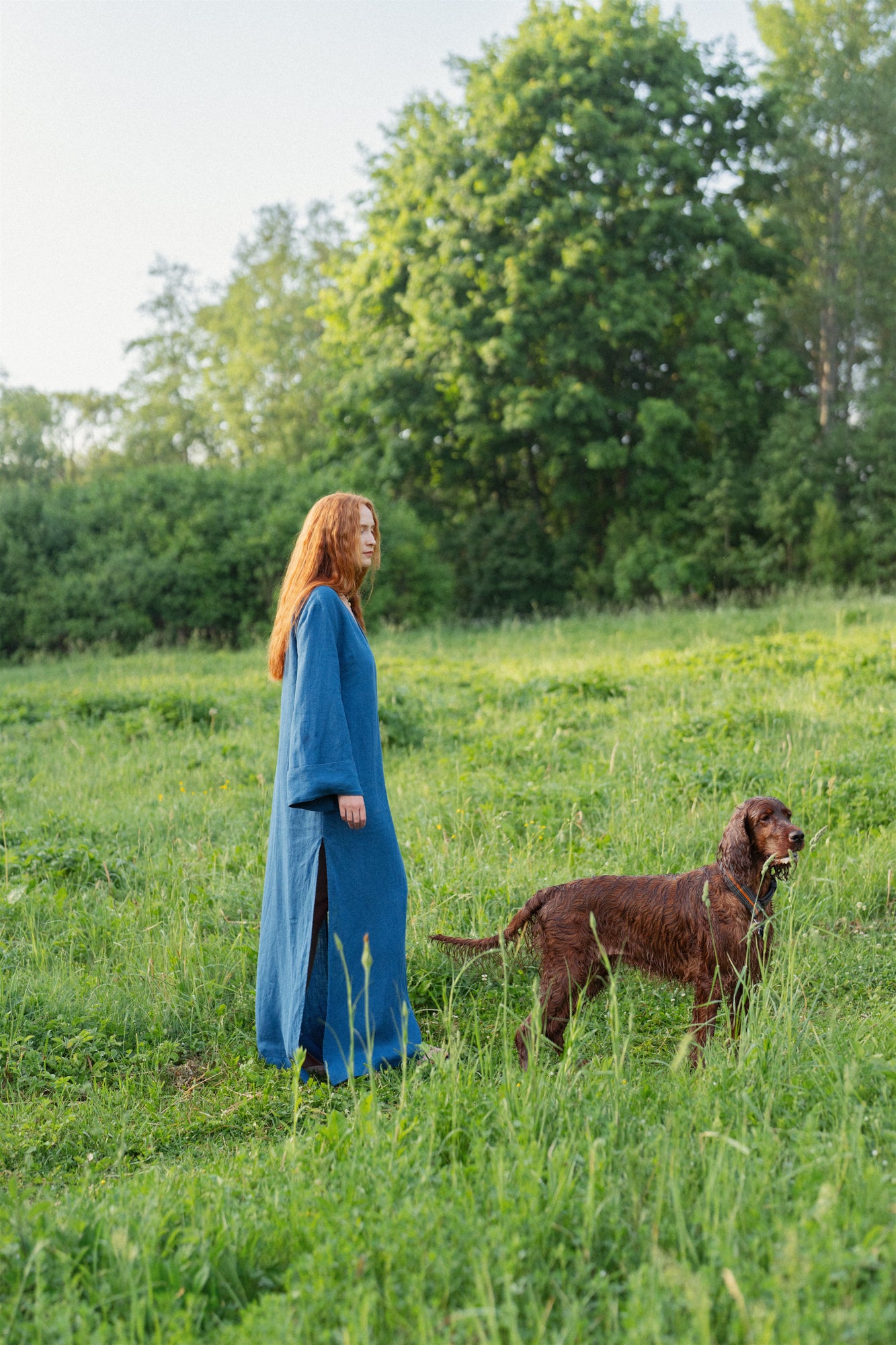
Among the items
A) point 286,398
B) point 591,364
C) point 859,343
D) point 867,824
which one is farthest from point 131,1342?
point 286,398

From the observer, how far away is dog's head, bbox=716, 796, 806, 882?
3.41 metres

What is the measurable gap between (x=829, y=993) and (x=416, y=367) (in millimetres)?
22565

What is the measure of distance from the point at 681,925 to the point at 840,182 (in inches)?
1249

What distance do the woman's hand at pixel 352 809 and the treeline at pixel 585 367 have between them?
50.7 feet

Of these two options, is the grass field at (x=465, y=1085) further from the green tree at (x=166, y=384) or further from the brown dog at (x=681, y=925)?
the green tree at (x=166, y=384)

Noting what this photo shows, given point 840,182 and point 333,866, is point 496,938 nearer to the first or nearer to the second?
point 333,866

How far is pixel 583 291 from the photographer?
22.6 meters

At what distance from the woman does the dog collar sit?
4.06 ft

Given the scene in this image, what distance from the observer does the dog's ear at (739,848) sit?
354cm

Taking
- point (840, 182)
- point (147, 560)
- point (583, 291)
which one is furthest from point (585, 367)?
point (147, 560)

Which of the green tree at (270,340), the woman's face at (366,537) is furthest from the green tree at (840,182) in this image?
the woman's face at (366,537)

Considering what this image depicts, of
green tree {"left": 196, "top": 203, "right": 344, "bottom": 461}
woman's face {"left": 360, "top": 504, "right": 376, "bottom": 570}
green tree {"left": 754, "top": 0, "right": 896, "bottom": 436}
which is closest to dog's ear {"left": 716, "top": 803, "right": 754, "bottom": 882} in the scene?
woman's face {"left": 360, "top": 504, "right": 376, "bottom": 570}

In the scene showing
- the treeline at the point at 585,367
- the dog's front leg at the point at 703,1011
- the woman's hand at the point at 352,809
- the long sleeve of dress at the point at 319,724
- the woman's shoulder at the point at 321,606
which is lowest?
the dog's front leg at the point at 703,1011

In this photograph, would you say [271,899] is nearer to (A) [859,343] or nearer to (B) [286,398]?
(A) [859,343]
